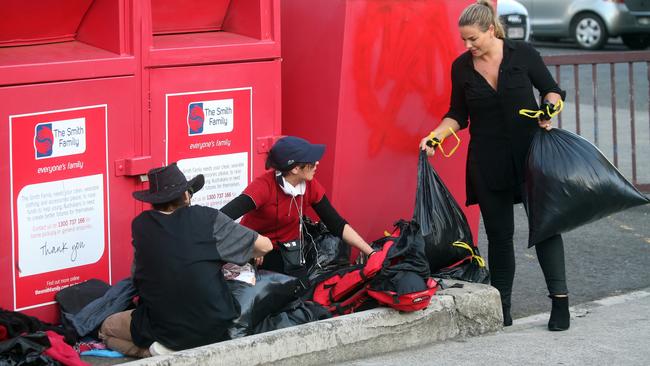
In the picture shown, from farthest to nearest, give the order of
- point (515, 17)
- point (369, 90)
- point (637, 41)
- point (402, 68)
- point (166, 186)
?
point (637, 41) → point (515, 17) → point (402, 68) → point (369, 90) → point (166, 186)

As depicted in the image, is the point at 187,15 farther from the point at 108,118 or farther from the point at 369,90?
the point at 369,90

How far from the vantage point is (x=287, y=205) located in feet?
18.2

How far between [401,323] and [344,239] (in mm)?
541

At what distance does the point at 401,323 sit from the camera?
5.29 metres

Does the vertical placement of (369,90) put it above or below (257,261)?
above

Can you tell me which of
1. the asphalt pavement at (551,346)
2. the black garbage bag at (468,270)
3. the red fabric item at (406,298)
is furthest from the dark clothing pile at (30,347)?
the black garbage bag at (468,270)

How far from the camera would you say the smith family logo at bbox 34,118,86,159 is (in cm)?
498

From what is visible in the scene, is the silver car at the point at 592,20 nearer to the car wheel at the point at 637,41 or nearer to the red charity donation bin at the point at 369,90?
the car wheel at the point at 637,41

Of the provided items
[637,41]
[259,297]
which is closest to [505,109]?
[259,297]

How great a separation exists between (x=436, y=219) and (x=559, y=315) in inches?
29.8

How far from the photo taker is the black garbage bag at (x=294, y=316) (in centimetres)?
506

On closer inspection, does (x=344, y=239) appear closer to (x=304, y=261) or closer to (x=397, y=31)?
(x=304, y=261)

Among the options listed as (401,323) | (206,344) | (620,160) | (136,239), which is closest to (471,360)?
(401,323)

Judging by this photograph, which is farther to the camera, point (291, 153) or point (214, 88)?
point (214, 88)
